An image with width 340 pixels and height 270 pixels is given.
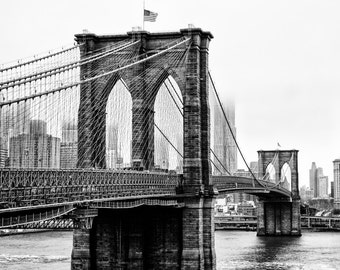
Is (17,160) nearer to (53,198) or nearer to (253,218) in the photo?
(53,198)

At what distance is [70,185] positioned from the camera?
22312 millimetres

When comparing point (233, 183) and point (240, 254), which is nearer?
point (233, 183)

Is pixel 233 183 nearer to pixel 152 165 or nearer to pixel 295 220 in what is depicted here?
pixel 152 165

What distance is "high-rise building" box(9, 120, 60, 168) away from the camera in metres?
25.7

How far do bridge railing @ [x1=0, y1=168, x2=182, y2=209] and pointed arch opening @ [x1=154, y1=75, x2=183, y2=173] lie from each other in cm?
588

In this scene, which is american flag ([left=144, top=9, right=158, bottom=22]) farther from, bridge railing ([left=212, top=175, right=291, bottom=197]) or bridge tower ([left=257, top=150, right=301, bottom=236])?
bridge tower ([left=257, top=150, right=301, bottom=236])

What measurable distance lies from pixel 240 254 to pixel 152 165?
19874 millimetres

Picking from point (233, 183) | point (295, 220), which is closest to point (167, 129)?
point (233, 183)

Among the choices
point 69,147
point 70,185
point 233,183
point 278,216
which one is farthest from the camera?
point 278,216

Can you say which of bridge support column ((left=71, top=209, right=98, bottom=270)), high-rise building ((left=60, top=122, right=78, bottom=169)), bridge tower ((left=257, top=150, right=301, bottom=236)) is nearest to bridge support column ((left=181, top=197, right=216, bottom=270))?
bridge support column ((left=71, top=209, right=98, bottom=270))

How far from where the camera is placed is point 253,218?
350 ft

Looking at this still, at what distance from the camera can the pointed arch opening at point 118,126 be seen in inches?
1334

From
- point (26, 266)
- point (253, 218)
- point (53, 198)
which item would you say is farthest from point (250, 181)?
point (253, 218)

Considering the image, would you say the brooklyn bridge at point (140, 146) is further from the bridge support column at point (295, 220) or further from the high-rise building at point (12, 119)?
the bridge support column at point (295, 220)
